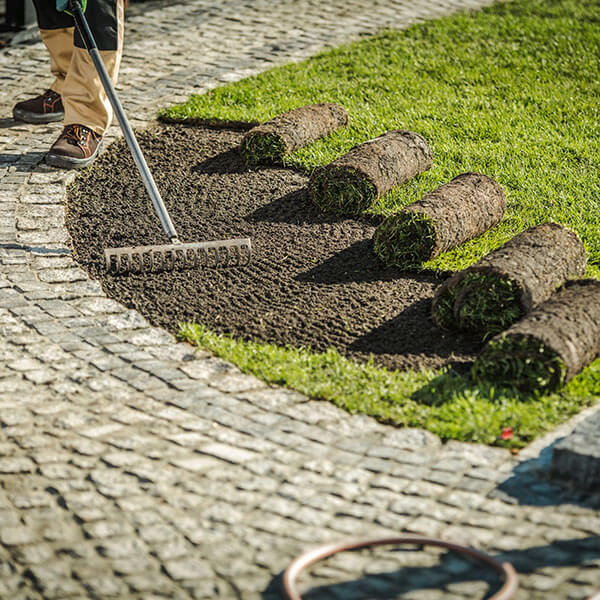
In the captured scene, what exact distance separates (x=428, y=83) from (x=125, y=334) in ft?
18.3

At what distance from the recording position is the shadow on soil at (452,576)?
10.7 ft

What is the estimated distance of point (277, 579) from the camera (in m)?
3.34

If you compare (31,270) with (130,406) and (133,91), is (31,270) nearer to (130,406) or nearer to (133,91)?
(130,406)

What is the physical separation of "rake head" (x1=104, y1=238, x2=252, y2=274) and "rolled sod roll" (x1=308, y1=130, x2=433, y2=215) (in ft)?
3.42

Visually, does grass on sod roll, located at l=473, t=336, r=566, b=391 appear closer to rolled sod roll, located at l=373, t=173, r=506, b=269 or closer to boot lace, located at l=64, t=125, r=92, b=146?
rolled sod roll, located at l=373, t=173, r=506, b=269

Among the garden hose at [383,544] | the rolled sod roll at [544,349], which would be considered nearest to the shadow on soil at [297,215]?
the rolled sod roll at [544,349]

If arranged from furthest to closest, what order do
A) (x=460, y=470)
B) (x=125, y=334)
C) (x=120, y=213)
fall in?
(x=120, y=213)
(x=125, y=334)
(x=460, y=470)

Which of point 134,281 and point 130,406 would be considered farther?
point 134,281

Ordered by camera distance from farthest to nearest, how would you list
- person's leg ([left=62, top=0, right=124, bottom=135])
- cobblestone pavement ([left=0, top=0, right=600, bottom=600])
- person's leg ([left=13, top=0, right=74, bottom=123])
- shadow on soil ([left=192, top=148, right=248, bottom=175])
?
person's leg ([left=13, top=0, right=74, bottom=123]) → shadow on soil ([left=192, top=148, right=248, bottom=175]) → person's leg ([left=62, top=0, right=124, bottom=135]) → cobblestone pavement ([left=0, top=0, right=600, bottom=600])

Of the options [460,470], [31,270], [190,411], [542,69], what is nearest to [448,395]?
[460,470]

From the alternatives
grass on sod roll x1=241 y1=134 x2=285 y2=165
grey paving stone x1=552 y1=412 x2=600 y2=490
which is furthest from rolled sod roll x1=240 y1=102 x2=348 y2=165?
grey paving stone x1=552 y1=412 x2=600 y2=490

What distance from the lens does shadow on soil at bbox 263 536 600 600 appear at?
10.7ft

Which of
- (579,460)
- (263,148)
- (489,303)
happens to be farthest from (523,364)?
(263,148)

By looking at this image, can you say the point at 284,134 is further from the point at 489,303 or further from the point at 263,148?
the point at 489,303
